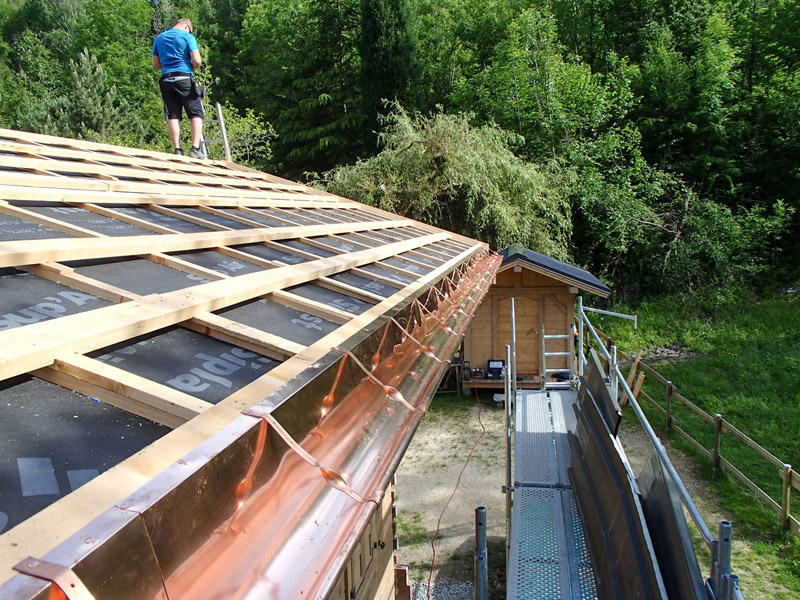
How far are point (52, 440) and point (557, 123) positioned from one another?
2170 centimetres

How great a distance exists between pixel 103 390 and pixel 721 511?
29.9ft

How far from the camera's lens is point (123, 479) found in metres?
1.02

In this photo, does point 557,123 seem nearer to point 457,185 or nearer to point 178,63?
point 457,185

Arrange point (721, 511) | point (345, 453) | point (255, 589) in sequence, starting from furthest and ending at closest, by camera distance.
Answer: point (721, 511) < point (345, 453) < point (255, 589)

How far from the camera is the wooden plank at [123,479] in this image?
2.66 feet

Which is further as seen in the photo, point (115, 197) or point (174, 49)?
point (174, 49)

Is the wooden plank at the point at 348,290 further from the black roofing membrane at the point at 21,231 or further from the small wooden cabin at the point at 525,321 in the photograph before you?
the small wooden cabin at the point at 525,321

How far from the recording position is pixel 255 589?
38.9 inches

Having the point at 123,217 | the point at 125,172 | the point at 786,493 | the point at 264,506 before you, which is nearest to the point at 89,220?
the point at 123,217

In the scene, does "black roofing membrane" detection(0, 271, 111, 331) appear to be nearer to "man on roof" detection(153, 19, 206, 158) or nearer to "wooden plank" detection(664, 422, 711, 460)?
"man on roof" detection(153, 19, 206, 158)

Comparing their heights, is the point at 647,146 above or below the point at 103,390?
above

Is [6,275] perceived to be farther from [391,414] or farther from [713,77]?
[713,77]

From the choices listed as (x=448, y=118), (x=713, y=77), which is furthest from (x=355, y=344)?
(x=713, y=77)

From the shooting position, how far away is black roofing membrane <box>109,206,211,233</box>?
309 cm
